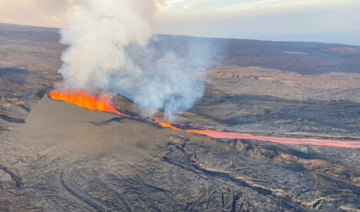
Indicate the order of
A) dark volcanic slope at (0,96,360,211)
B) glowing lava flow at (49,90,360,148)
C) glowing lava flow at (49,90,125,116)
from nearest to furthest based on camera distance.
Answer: dark volcanic slope at (0,96,360,211) < glowing lava flow at (49,90,360,148) < glowing lava flow at (49,90,125,116)

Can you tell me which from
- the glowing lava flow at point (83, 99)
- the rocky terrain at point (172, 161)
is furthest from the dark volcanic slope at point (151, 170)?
the glowing lava flow at point (83, 99)

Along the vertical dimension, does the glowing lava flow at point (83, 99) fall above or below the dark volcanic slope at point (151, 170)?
above

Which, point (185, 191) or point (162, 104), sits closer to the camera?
point (185, 191)

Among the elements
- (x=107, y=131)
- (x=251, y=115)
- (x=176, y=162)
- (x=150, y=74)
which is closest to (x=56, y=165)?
(x=107, y=131)

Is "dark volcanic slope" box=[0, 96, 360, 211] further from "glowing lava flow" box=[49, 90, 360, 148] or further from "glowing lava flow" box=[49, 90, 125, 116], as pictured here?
"glowing lava flow" box=[49, 90, 125, 116]

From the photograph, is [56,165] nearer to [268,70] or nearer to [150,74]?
[150,74]

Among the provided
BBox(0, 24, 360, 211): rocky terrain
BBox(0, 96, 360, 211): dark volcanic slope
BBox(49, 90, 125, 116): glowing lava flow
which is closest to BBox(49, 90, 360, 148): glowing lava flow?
BBox(49, 90, 125, 116): glowing lava flow

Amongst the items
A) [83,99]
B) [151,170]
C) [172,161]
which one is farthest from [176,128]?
[83,99]

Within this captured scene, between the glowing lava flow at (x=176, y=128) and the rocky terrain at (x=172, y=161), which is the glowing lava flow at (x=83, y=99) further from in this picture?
the rocky terrain at (x=172, y=161)
